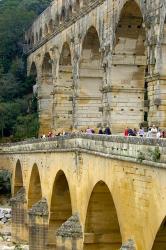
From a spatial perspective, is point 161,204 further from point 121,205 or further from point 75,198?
point 75,198

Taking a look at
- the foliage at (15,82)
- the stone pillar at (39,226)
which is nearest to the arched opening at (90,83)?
the stone pillar at (39,226)

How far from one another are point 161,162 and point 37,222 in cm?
1636

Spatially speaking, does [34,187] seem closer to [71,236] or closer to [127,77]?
[127,77]

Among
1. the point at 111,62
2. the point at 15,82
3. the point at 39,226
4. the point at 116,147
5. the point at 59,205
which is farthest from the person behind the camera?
the point at 15,82

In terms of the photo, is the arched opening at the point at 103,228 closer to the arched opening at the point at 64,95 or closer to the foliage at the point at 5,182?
the arched opening at the point at 64,95

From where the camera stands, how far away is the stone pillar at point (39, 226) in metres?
28.9

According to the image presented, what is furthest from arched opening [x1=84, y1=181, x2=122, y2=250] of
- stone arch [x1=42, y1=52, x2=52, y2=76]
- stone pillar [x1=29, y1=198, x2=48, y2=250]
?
stone arch [x1=42, y1=52, x2=52, y2=76]

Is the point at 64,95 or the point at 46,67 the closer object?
the point at 64,95

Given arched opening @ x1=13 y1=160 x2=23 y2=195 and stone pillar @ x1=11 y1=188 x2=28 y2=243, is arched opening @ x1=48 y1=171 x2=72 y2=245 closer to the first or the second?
stone pillar @ x1=11 y1=188 x2=28 y2=243

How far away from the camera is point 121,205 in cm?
1692

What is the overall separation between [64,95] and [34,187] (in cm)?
918

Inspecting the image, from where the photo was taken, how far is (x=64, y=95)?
41750mm

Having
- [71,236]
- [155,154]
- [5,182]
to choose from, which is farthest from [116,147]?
[5,182]

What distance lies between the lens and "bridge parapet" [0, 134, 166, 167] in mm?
14273
